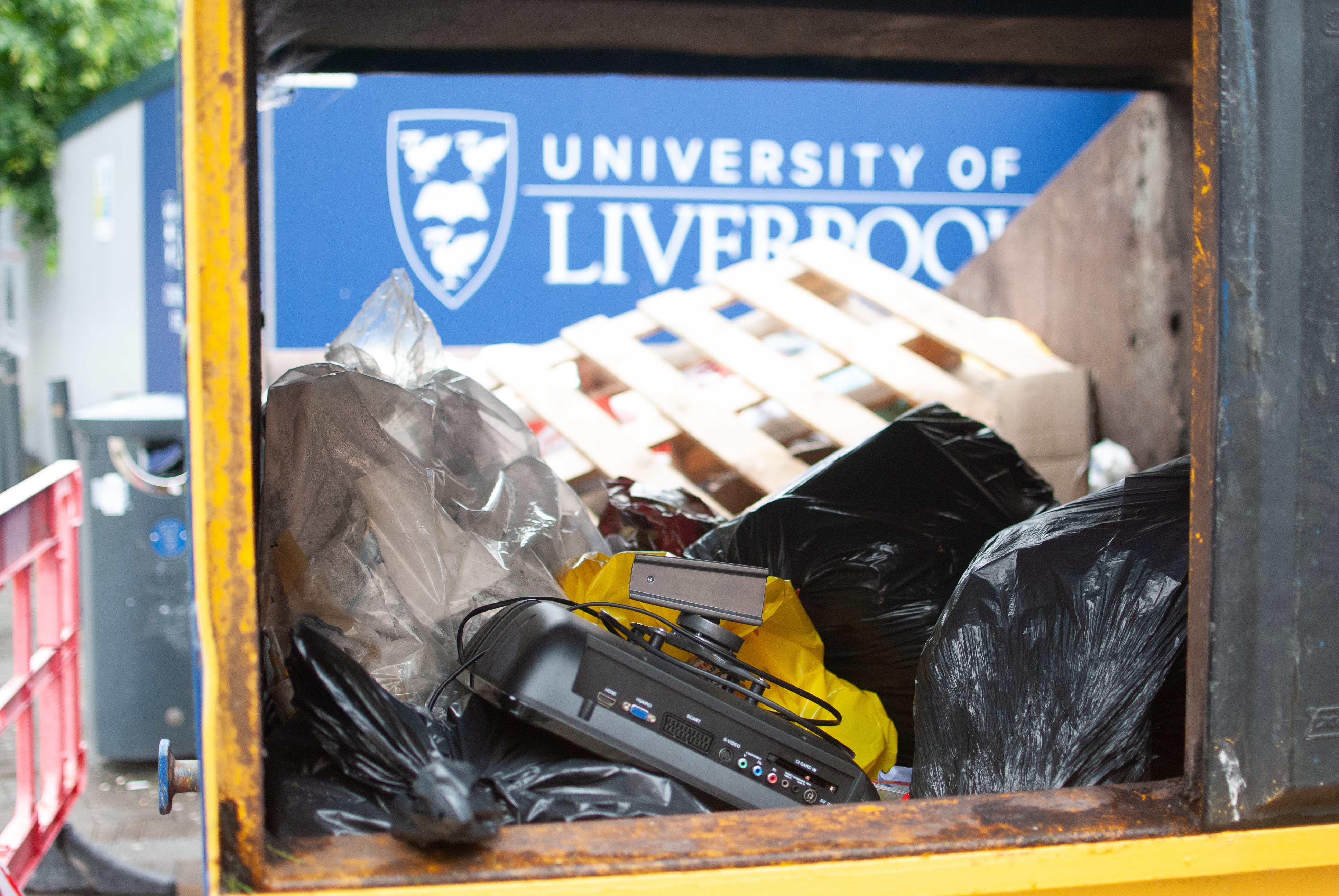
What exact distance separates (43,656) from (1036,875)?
7.01 feet

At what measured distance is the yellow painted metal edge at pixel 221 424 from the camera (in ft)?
2.75

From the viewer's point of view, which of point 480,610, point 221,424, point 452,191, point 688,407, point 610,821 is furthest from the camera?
point 452,191

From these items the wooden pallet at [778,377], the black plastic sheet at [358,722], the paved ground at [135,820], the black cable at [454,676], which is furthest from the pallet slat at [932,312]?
the paved ground at [135,820]

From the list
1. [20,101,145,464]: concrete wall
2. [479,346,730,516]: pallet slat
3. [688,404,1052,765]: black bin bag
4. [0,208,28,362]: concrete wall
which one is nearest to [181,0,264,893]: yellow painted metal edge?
[688,404,1052,765]: black bin bag

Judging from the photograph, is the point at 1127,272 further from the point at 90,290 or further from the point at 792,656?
the point at 90,290

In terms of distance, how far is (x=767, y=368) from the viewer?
2961 mm

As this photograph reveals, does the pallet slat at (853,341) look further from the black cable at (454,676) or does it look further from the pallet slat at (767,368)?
the black cable at (454,676)

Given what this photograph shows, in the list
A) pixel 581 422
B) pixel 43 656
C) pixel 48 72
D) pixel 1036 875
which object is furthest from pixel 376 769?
pixel 48 72

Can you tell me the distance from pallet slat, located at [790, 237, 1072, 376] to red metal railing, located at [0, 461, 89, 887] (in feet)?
7.74

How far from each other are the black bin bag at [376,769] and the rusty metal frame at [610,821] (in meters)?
0.07

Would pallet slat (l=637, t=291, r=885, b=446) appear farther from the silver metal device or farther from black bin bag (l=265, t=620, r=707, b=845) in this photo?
black bin bag (l=265, t=620, r=707, b=845)

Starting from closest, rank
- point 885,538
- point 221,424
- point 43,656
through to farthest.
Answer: point 221,424
point 885,538
point 43,656

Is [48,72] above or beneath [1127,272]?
above

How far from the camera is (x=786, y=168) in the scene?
18.5 feet
